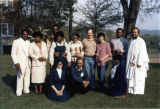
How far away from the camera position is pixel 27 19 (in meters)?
25.2

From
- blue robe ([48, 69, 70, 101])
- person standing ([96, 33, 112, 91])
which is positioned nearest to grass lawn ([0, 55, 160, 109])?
blue robe ([48, 69, 70, 101])

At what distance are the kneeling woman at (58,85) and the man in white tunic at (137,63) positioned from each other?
213cm

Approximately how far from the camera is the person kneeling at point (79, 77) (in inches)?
255

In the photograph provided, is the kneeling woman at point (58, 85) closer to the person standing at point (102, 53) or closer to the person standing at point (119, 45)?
the person standing at point (102, 53)

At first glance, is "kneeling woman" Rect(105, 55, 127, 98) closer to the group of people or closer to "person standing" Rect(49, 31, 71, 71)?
the group of people

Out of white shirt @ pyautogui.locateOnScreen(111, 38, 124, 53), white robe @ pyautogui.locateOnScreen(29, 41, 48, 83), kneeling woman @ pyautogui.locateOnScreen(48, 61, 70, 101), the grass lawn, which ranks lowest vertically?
the grass lawn

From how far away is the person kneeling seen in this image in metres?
6.47

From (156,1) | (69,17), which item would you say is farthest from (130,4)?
(69,17)

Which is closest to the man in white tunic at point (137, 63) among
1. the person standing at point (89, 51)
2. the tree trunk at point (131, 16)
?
the person standing at point (89, 51)

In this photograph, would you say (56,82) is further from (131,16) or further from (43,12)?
(43,12)

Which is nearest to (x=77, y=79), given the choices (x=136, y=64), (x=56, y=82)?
(x=56, y=82)

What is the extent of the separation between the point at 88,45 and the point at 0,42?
76.0 feet

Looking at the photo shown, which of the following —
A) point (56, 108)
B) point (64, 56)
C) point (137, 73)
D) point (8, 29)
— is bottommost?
point (56, 108)

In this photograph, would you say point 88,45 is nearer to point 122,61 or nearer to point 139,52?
point 122,61
